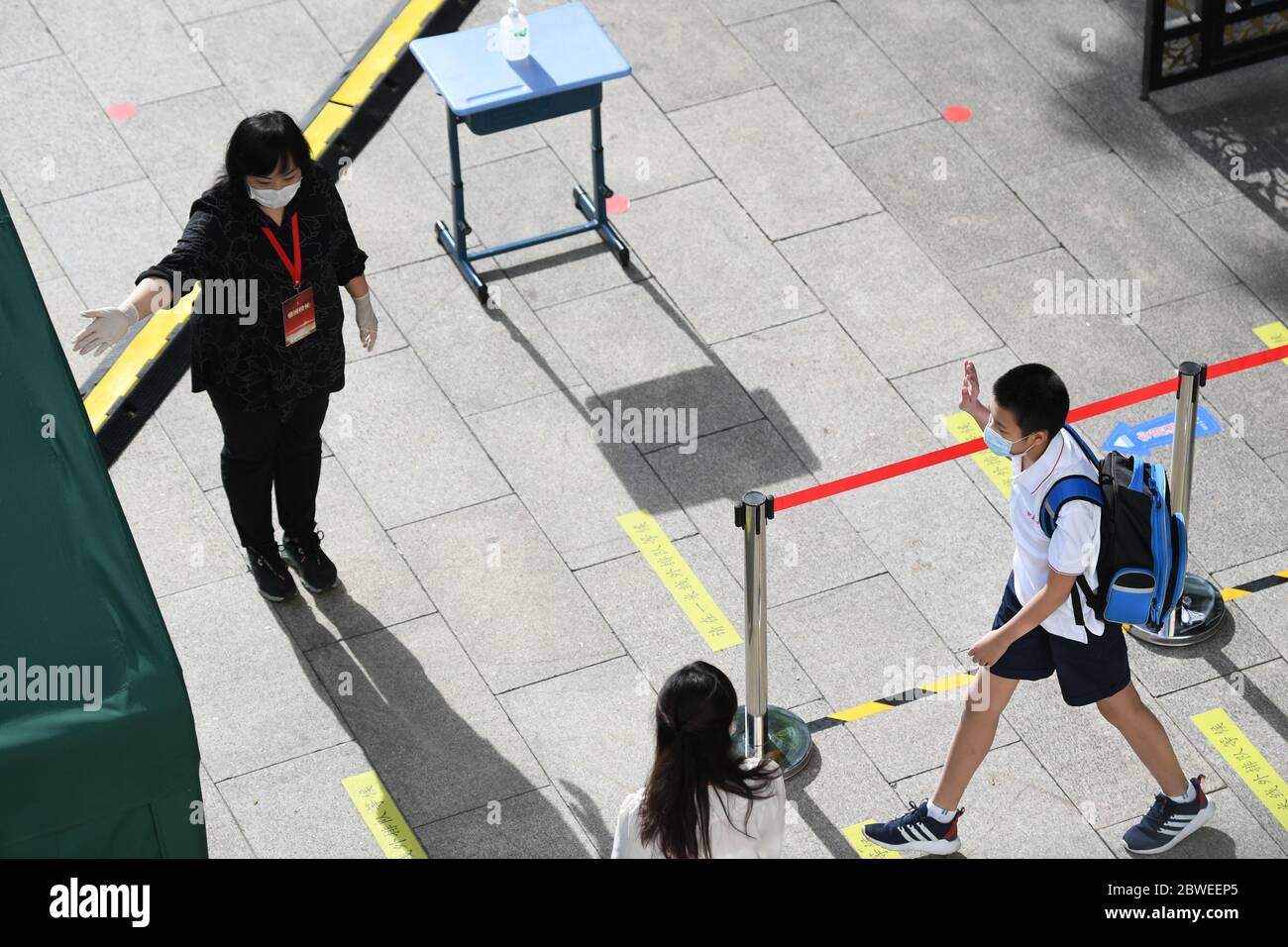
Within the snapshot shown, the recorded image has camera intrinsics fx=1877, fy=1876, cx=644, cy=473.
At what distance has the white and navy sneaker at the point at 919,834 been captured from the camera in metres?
6.37

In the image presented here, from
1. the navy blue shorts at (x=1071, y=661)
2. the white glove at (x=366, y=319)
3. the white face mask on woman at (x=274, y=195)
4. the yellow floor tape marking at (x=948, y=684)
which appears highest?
the white face mask on woman at (x=274, y=195)

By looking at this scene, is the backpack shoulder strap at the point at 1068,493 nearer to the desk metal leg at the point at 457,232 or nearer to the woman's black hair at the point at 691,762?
the woman's black hair at the point at 691,762

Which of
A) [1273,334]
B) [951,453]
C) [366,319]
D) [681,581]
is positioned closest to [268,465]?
[366,319]

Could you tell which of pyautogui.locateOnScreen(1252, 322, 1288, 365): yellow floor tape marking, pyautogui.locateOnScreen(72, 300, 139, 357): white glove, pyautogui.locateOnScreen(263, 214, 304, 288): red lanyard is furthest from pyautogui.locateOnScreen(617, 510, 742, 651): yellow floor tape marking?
pyautogui.locateOnScreen(1252, 322, 1288, 365): yellow floor tape marking

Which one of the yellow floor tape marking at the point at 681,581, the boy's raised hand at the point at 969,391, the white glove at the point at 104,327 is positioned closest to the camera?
the white glove at the point at 104,327

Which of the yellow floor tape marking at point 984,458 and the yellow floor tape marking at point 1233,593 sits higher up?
the yellow floor tape marking at point 984,458

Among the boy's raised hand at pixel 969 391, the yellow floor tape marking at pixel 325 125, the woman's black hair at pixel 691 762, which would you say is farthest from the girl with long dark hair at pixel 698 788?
the yellow floor tape marking at pixel 325 125

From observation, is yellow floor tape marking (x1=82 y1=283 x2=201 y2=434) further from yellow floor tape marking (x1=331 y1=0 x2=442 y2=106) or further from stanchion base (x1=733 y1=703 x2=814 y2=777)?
stanchion base (x1=733 y1=703 x2=814 y2=777)

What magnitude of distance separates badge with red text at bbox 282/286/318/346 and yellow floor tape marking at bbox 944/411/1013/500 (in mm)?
2879

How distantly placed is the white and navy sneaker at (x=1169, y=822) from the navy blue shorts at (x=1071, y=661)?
2.11 ft

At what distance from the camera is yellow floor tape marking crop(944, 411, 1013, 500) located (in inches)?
312

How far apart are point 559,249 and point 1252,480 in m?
3.43

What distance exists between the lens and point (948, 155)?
9719 mm

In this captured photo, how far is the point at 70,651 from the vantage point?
4.58 m
